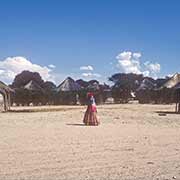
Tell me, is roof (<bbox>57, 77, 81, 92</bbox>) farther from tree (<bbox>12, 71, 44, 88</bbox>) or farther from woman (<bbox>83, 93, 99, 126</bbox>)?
woman (<bbox>83, 93, 99, 126</bbox>)

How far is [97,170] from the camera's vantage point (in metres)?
9.77

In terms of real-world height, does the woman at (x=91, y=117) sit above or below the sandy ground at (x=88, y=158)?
above

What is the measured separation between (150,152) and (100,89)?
62.6 metres

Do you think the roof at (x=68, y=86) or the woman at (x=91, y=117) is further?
the roof at (x=68, y=86)

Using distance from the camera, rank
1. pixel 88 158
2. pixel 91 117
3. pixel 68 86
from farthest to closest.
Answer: pixel 68 86
pixel 91 117
pixel 88 158

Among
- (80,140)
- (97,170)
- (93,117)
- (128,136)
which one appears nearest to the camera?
(97,170)

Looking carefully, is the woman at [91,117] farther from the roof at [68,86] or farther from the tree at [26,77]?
the tree at [26,77]

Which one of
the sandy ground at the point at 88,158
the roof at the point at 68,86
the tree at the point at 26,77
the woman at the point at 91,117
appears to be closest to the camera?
the sandy ground at the point at 88,158

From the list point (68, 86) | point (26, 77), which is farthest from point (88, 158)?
point (26, 77)

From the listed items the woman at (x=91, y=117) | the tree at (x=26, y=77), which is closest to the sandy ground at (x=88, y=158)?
the woman at (x=91, y=117)

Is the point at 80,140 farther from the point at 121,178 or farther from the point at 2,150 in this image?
the point at 121,178

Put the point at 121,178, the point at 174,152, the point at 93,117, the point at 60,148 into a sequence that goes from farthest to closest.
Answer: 1. the point at 93,117
2. the point at 60,148
3. the point at 174,152
4. the point at 121,178

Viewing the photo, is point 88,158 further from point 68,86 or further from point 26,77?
point 26,77

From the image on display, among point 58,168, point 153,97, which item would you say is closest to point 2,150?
point 58,168
